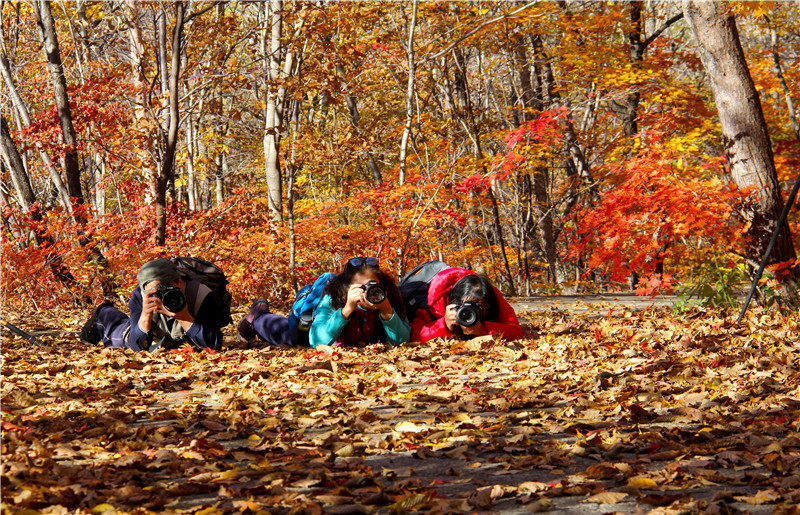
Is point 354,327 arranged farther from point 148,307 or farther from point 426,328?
point 148,307

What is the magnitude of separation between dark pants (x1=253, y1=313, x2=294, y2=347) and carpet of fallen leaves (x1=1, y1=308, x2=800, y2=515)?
18.6 inches

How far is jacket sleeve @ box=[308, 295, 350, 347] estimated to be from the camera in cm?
516

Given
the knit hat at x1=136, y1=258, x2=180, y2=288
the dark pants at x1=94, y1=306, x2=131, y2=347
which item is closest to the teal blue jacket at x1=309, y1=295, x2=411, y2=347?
the knit hat at x1=136, y1=258, x2=180, y2=288

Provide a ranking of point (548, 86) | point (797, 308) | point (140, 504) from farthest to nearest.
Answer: point (548, 86) → point (797, 308) → point (140, 504)

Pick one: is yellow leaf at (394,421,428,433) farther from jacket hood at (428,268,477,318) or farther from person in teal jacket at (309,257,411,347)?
jacket hood at (428,268,477,318)

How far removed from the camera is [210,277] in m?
5.41

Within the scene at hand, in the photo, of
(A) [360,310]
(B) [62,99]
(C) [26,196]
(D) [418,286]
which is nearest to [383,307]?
(A) [360,310]

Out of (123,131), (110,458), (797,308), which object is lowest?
(797,308)

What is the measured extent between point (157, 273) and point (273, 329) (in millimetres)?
1159

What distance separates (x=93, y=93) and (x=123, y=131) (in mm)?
1767

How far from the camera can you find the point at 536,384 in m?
3.96

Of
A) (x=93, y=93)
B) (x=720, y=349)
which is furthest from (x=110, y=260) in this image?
(x=720, y=349)

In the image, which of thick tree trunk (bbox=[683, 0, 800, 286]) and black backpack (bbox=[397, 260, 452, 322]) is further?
thick tree trunk (bbox=[683, 0, 800, 286])

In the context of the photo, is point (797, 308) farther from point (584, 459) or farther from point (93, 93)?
point (93, 93)
